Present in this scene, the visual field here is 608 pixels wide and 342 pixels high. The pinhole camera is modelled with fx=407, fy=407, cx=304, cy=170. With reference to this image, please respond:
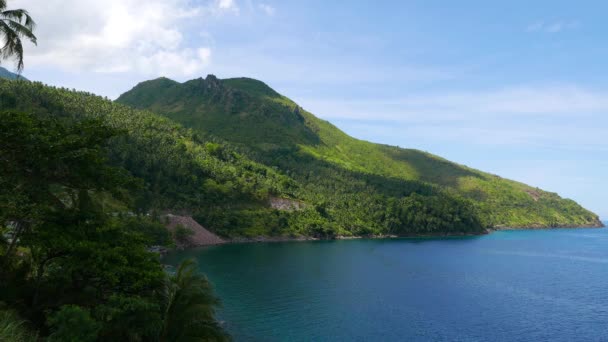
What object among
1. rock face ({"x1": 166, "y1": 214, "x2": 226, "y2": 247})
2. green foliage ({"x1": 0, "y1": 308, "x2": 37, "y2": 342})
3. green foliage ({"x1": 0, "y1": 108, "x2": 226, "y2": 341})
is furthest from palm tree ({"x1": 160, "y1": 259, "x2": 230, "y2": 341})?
rock face ({"x1": 166, "y1": 214, "x2": 226, "y2": 247})

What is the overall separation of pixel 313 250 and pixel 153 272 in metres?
104

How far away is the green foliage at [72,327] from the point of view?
1812 cm

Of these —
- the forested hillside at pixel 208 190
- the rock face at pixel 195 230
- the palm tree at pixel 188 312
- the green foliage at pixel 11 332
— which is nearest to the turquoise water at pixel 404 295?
the rock face at pixel 195 230

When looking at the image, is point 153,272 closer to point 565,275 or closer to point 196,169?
point 565,275

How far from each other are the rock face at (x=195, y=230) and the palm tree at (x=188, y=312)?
98.3m

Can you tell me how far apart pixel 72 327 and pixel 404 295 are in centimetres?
6192

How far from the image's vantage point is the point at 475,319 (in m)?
57.3

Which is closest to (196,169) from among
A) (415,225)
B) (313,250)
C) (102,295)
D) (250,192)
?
(250,192)

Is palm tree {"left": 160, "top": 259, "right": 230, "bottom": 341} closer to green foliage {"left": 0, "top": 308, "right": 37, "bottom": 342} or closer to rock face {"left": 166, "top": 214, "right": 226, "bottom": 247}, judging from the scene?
green foliage {"left": 0, "top": 308, "right": 37, "bottom": 342}

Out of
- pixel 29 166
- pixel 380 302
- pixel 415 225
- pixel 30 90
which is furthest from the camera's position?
pixel 415 225

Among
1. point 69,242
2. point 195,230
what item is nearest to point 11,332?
point 69,242

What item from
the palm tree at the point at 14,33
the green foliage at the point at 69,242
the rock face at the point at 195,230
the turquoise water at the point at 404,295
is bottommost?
the turquoise water at the point at 404,295

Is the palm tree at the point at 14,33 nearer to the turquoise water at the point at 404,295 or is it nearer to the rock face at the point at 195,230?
the turquoise water at the point at 404,295

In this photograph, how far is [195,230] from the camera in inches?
5162
